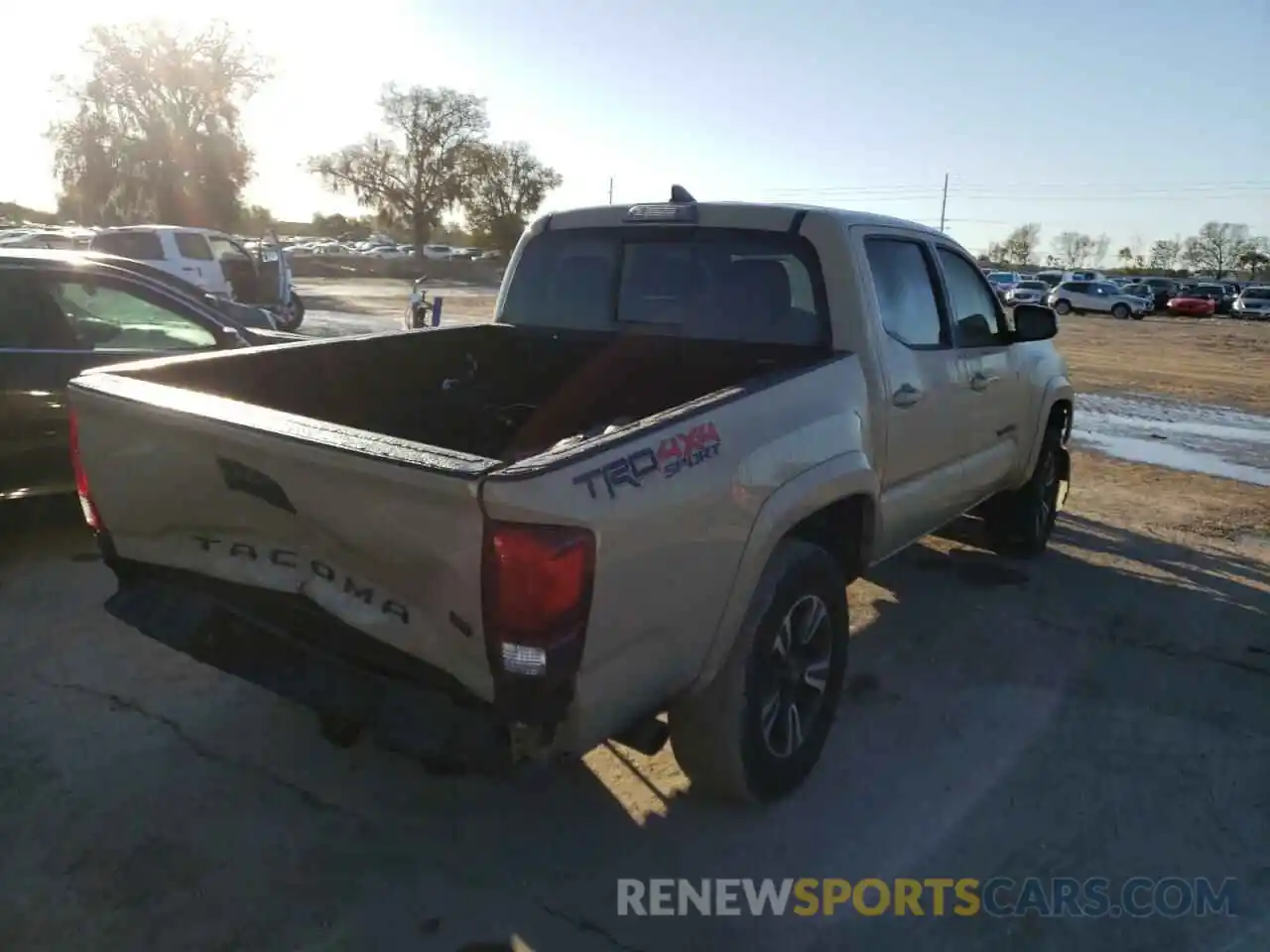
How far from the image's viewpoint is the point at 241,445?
8.66ft

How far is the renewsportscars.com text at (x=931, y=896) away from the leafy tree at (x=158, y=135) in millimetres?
50857

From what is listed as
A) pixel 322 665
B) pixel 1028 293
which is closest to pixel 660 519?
pixel 322 665

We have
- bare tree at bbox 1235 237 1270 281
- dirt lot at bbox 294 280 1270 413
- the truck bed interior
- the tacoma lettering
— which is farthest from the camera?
bare tree at bbox 1235 237 1270 281

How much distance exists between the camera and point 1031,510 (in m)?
5.96

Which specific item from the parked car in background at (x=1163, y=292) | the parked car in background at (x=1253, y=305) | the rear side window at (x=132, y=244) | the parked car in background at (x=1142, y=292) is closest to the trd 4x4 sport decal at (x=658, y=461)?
the rear side window at (x=132, y=244)

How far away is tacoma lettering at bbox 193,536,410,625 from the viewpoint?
2498 mm

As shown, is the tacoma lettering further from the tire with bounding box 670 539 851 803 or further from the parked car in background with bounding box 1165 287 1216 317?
the parked car in background with bounding box 1165 287 1216 317

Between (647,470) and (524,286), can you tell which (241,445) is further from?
(524,286)

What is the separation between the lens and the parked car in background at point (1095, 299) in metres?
42.5

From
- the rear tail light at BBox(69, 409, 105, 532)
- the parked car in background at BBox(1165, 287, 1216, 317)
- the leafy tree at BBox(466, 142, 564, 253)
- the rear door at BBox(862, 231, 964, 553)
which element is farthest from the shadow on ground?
the leafy tree at BBox(466, 142, 564, 253)

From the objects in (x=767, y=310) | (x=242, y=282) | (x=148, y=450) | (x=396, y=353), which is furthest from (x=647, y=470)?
(x=242, y=282)

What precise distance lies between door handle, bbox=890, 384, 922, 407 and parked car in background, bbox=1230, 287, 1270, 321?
49.0m

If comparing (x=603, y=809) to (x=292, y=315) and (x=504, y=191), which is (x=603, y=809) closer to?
(x=292, y=315)

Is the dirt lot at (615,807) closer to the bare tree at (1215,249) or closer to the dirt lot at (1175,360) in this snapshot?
the dirt lot at (1175,360)
